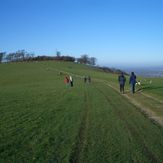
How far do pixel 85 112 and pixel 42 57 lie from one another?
582 feet

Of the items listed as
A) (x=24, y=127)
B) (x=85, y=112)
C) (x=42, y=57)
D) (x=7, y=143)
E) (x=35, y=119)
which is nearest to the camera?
(x=7, y=143)

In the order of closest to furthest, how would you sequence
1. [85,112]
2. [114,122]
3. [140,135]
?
[140,135], [114,122], [85,112]

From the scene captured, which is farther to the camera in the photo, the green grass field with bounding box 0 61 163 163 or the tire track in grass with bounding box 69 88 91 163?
the green grass field with bounding box 0 61 163 163

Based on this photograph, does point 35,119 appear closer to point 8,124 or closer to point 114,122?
point 8,124

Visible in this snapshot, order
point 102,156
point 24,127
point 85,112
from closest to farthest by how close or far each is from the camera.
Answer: point 102,156 < point 24,127 < point 85,112

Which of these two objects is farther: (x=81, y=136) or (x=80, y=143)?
(x=81, y=136)

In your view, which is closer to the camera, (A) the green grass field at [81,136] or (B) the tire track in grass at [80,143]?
(B) the tire track in grass at [80,143]

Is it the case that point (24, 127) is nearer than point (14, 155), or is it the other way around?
point (14, 155)

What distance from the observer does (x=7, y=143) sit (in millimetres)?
10852

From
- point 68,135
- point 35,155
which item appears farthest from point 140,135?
point 35,155

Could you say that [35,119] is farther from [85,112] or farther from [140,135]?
[140,135]

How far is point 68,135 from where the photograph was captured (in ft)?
39.8

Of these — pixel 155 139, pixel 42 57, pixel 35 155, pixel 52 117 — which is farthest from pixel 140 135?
pixel 42 57

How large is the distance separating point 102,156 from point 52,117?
7031 mm
